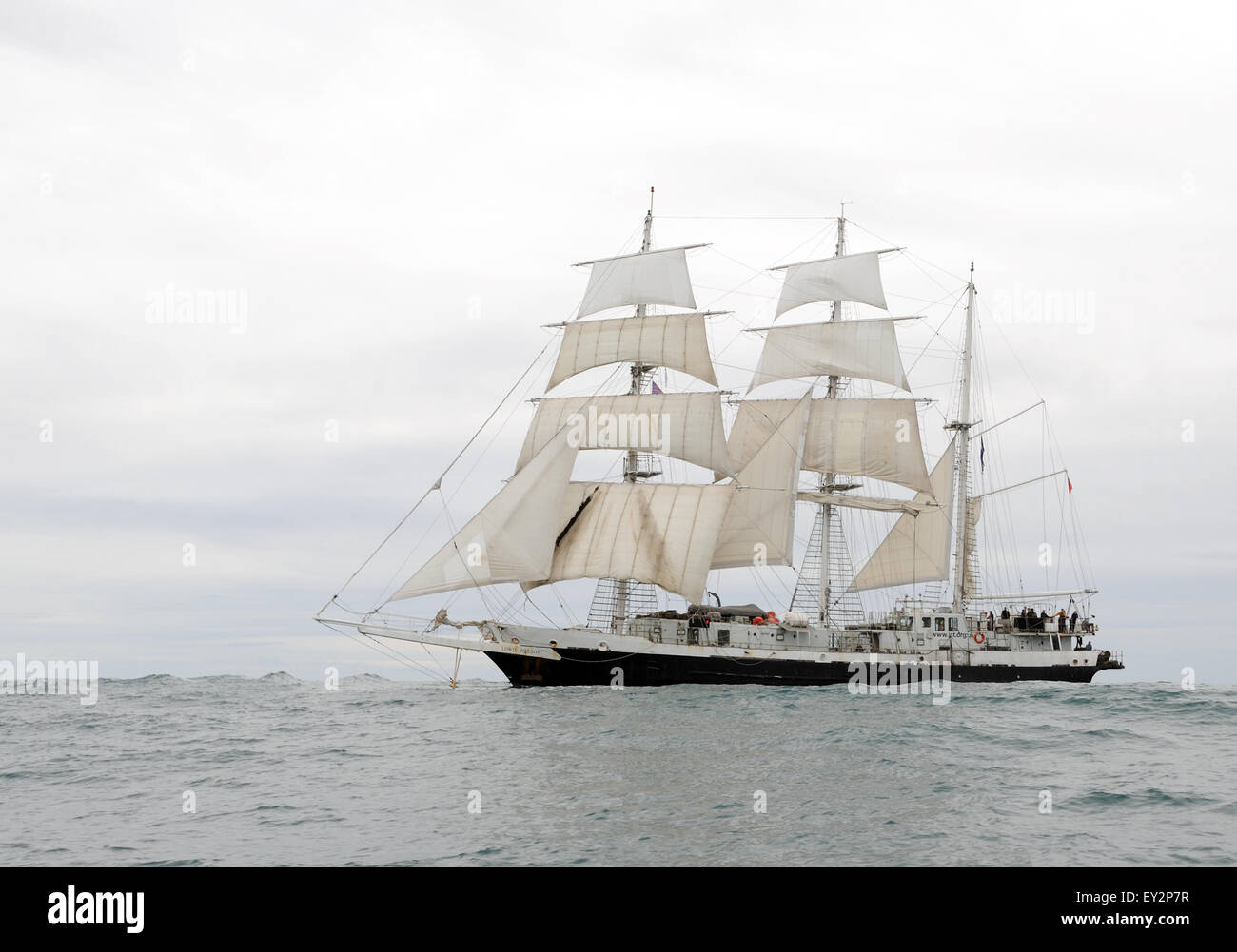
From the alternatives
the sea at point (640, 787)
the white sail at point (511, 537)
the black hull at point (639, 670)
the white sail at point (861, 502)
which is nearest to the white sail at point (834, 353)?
the white sail at point (861, 502)

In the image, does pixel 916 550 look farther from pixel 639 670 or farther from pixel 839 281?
pixel 639 670

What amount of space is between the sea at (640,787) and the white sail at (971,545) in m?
25.1

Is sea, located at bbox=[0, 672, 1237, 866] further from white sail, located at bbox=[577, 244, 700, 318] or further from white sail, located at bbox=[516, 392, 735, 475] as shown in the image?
white sail, located at bbox=[577, 244, 700, 318]

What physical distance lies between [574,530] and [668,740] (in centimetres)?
3069

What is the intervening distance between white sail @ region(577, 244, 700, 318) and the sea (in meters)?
31.0

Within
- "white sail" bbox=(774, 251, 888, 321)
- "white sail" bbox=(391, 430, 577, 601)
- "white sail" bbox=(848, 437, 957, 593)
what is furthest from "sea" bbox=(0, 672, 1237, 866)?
"white sail" bbox=(774, 251, 888, 321)

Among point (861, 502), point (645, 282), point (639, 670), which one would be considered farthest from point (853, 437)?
point (639, 670)

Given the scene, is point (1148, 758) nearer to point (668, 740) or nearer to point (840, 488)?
point (668, 740)

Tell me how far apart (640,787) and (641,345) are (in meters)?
45.9

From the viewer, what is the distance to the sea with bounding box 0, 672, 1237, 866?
65.0ft

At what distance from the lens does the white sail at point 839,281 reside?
75.1 m

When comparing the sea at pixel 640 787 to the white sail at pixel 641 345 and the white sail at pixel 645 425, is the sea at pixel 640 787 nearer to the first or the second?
the white sail at pixel 645 425
